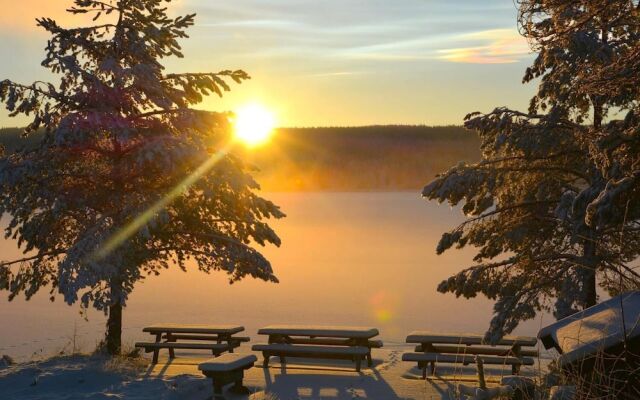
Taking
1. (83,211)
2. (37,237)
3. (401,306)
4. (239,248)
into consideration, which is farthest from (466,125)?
(401,306)

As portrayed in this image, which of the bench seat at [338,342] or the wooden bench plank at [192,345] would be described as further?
the wooden bench plank at [192,345]

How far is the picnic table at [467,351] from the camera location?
13.0m

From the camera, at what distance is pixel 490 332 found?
13.5 metres

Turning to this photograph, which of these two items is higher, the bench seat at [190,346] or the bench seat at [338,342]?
the bench seat at [338,342]

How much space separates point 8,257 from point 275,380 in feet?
Result: 110

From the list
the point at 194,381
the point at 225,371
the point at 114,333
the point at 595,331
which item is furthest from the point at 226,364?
the point at 595,331

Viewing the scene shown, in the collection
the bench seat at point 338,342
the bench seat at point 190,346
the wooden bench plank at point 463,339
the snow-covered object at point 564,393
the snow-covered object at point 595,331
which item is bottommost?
the bench seat at point 190,346

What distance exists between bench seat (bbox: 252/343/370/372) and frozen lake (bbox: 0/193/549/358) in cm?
597

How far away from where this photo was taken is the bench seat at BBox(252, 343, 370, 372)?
13.5m

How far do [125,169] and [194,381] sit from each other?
16.7ft

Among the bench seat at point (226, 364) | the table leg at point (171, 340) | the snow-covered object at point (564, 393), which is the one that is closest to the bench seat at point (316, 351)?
the bench seat at point (226, 364)

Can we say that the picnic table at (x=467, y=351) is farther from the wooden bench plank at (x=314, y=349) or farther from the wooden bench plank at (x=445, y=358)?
the wooden bench plank at (x=314, y=349)

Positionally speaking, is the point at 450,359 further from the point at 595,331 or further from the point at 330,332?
the point at 595,331

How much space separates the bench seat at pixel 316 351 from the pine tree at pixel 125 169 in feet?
5.80
